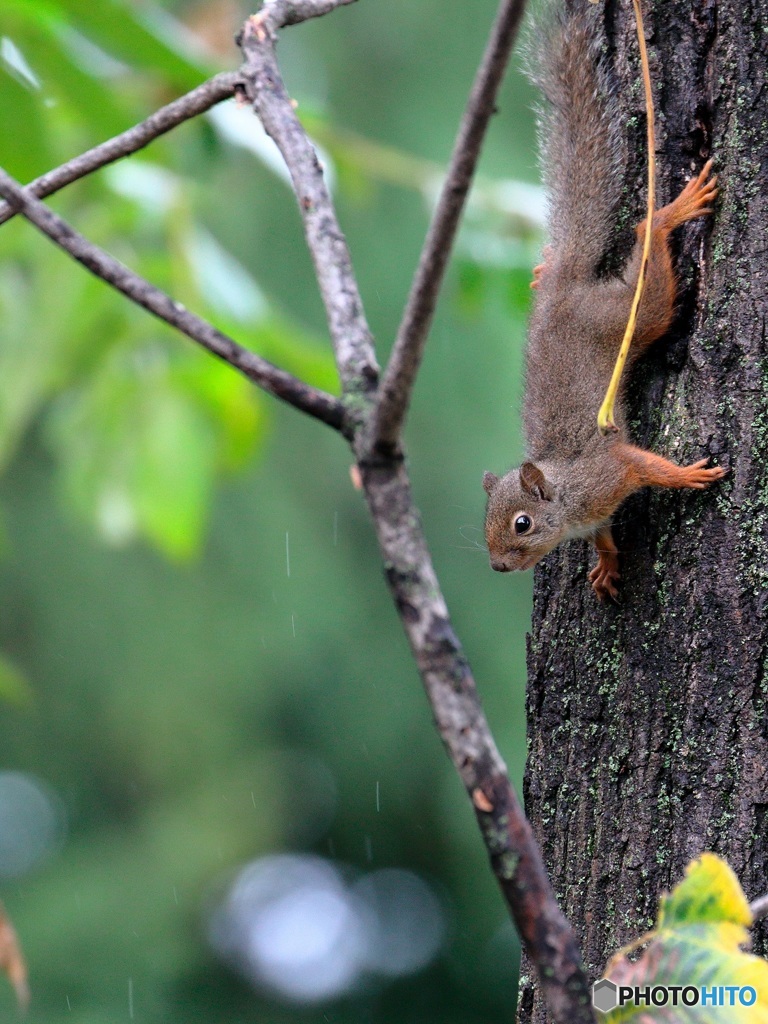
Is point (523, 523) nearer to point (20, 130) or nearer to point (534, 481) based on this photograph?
point (534, 481)

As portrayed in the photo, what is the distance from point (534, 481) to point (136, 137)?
97cm

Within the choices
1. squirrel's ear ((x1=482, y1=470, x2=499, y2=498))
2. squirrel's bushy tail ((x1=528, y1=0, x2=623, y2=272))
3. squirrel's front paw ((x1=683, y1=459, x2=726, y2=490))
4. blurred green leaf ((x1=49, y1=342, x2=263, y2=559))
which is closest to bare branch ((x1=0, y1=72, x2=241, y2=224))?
squirrel's bushy tail ((x1=528, y1=0, x2=623, y2=272))

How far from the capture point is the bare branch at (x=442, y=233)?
84cm

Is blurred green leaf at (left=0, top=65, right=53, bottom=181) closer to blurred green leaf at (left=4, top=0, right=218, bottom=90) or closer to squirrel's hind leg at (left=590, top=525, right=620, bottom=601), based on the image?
blurred green leaf at (left=4, top=0, right=218, bottom=90)

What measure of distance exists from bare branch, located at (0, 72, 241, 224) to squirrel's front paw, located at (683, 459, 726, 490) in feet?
2.36

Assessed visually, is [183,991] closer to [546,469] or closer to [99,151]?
[546,469]

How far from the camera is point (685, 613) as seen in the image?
147cm

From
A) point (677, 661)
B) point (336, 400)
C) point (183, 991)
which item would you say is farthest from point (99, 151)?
point (183, 991)

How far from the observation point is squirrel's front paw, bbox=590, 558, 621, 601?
1.59 meters

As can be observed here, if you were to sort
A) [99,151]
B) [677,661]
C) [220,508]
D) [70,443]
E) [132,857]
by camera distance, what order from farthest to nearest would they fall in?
[220,508] < [132,857] < [70,443] < [677,661] < [99,151]

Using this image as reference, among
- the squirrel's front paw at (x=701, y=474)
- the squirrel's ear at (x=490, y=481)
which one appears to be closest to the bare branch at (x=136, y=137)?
the squirrel's front paw at (x=701, y=474)

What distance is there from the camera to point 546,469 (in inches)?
83.8

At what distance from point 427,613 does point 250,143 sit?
1.97 meters

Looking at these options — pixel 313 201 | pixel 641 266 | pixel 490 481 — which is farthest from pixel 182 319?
pixel 490 481
